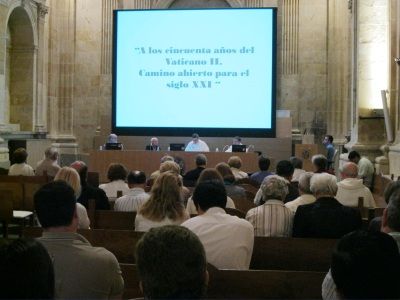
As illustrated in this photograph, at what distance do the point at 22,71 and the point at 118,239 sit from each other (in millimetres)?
13880

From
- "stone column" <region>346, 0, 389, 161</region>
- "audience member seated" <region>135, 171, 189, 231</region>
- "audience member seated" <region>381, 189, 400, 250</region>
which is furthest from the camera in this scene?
"stone column" <region>346, 0, 389, 161</region>

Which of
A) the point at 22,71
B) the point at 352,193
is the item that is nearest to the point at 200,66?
the point at 22,71

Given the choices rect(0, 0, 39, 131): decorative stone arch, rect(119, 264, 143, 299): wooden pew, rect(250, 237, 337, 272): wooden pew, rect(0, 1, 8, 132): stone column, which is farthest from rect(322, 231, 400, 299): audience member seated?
rect(0, 0, 39, 131): decorative stone arch

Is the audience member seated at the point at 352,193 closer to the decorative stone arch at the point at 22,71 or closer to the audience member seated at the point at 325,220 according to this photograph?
the audience member seated at the point at 325,220

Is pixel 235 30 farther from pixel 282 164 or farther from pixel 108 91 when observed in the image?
pixel 282 164

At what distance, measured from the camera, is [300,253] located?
3.88 metres

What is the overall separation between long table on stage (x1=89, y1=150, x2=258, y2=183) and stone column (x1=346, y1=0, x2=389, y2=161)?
6.72ft

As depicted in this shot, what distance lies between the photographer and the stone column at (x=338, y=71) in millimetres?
17703

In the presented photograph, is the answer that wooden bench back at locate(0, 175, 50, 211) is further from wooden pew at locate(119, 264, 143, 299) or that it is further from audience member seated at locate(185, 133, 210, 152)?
audience member seated at locate(185, 133, 210, 152)

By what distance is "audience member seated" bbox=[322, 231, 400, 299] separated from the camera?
187 cm

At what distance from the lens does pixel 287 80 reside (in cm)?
1853

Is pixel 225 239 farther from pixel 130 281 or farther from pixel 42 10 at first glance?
pixel 42 10

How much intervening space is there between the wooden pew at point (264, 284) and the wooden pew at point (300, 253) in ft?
2.99

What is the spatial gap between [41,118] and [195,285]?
16.1 metres
